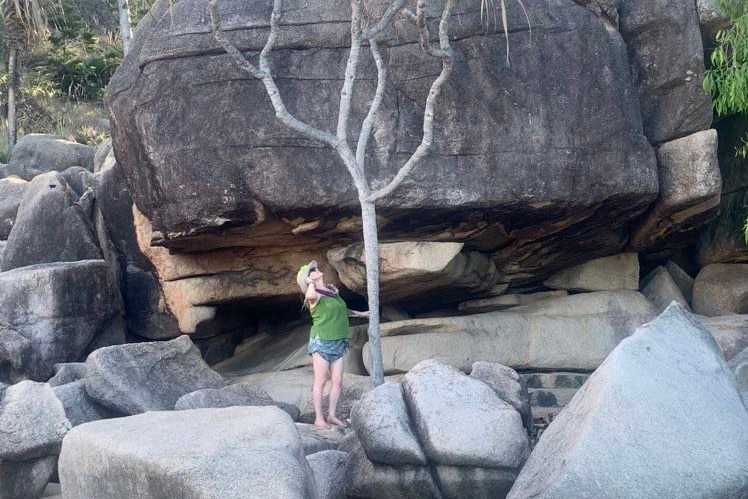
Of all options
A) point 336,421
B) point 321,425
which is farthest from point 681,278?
point 321,425

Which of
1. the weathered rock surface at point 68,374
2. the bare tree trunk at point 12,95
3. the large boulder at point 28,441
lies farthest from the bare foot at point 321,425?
the bare tree trunk at point 12,95

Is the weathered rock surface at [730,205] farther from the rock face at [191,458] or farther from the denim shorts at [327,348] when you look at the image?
the rock face at [191,458]

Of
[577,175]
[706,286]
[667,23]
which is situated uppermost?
[667,23]

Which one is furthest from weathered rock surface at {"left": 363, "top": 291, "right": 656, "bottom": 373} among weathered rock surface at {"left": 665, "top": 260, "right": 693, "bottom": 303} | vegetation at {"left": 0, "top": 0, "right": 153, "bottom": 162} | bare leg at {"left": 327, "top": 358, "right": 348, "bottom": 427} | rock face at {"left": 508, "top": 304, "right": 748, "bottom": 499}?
vegetation at {"left": 0, "top": 0, "right": 153, "bottom": 162}

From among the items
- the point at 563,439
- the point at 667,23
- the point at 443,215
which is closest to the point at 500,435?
the point at 563,439

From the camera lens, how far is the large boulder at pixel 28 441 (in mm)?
7082

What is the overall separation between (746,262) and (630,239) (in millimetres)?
1770

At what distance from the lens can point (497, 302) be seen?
11.7 metres

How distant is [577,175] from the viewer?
33.2 feet

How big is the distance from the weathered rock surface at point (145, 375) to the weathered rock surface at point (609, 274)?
442cm

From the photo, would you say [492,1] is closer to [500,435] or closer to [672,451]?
[500,435]

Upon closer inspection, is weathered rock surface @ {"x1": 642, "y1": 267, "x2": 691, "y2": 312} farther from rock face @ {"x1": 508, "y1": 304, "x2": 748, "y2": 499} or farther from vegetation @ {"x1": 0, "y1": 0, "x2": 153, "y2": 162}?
vegetation @ {"x1": 0, "y1": 0, "x2": 153, "y2": 162}

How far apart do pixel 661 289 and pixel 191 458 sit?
7919mm

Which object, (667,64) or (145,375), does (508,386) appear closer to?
(145,375)
